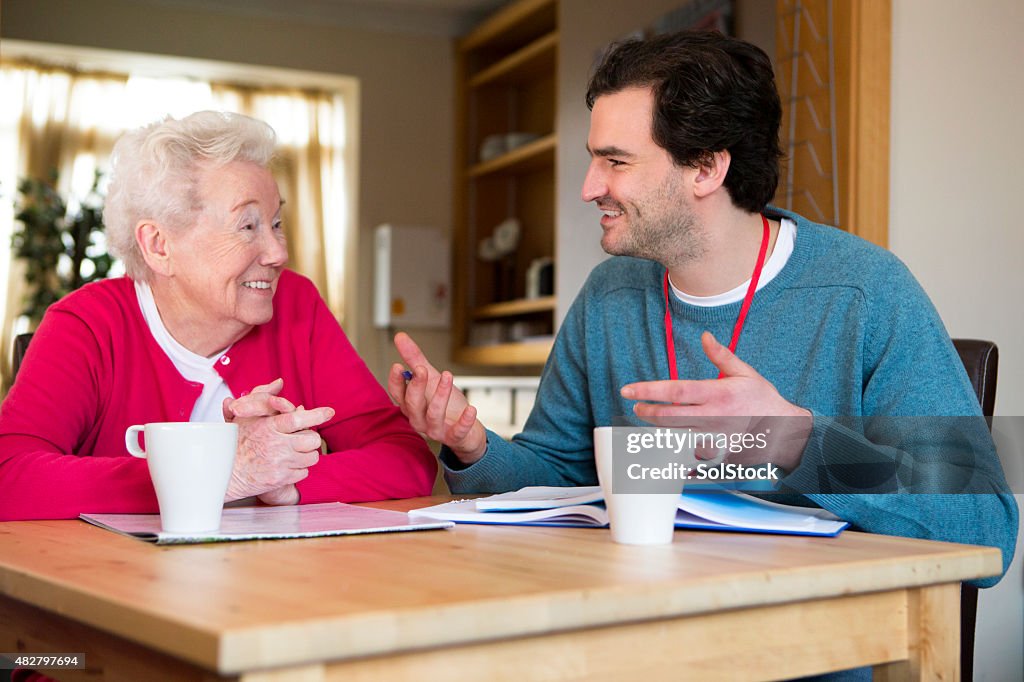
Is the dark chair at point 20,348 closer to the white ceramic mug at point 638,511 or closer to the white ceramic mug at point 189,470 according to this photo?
the white ceramic mug at point 189,470

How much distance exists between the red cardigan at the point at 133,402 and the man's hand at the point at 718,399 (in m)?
0.54

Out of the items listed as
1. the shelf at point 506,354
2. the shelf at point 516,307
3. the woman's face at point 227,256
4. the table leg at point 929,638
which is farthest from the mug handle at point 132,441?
the shelf at point 516,307

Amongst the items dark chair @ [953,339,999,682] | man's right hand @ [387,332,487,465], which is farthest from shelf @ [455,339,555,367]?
man's right hand @ [387,332,487,465]

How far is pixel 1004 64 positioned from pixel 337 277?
13.7 feet

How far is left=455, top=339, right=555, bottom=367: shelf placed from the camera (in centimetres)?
508

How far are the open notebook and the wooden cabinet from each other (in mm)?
3911

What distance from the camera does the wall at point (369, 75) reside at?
548cm

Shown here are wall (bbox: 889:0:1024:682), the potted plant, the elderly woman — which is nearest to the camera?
the elderly woman

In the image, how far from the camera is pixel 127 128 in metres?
5.71

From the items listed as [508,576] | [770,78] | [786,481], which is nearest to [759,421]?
[786,481]

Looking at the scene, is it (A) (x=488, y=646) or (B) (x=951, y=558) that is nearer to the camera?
(A) (x=488, y=646)

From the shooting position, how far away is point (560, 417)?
181cm

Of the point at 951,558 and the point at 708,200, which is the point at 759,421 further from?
the point at 708,200

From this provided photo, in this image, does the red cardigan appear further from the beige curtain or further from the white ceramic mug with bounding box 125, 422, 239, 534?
the beige curtain
